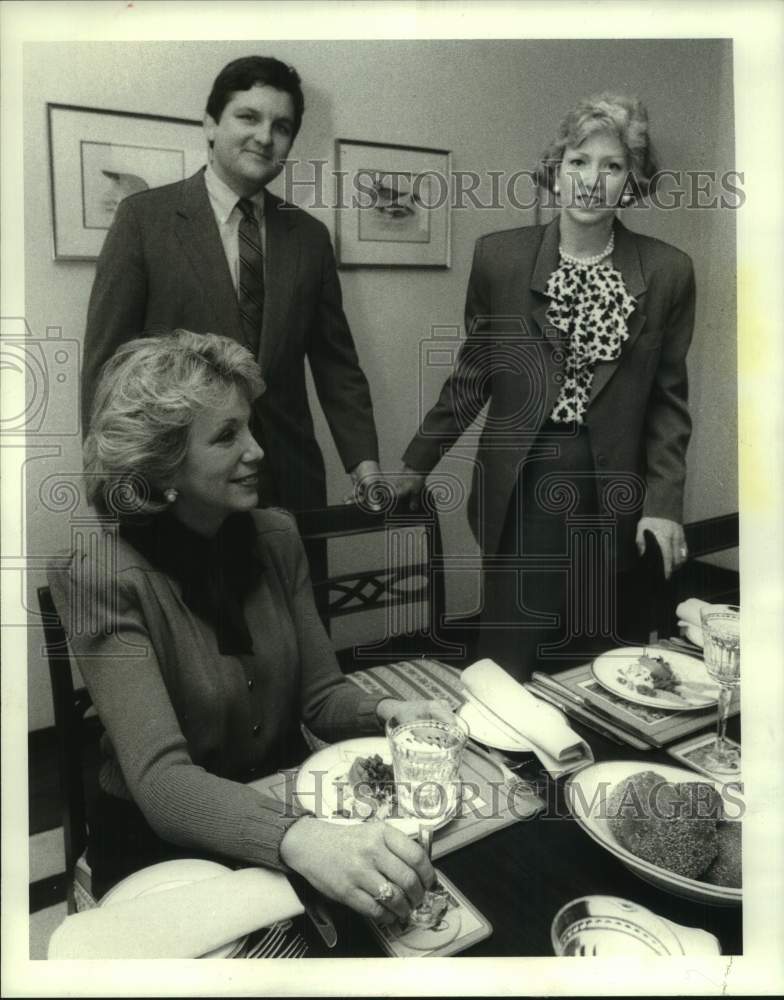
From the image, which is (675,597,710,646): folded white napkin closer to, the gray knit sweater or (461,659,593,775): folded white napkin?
(461,659,593,775): folded white napkin

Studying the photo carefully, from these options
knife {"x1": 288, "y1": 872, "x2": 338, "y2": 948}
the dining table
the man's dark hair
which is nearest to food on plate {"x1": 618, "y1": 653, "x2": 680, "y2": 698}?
the dining table

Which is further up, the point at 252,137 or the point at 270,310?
the point at 252,137

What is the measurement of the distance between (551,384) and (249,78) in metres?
0.51

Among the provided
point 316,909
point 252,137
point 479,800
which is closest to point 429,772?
point 479,800

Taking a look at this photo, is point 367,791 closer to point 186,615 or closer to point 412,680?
point 412,680

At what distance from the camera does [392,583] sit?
984 millimetres

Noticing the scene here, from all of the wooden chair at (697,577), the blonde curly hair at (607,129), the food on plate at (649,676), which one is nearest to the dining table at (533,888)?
the food on plate at (649,676)

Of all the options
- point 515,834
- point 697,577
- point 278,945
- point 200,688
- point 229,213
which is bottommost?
point 278,945

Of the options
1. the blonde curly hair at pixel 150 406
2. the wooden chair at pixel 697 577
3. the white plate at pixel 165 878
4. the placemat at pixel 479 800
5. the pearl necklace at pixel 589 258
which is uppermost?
the pearl necklace at pixel 589 258

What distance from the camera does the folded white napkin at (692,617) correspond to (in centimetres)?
103

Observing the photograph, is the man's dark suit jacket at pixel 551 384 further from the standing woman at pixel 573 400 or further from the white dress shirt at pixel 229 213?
the white dress shirt at pixel 229 213

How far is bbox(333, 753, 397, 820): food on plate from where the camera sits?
83 centimetres

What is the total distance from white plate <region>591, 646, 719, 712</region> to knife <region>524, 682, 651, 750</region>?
6 centimetres

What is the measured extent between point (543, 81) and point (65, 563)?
809 millimetres
